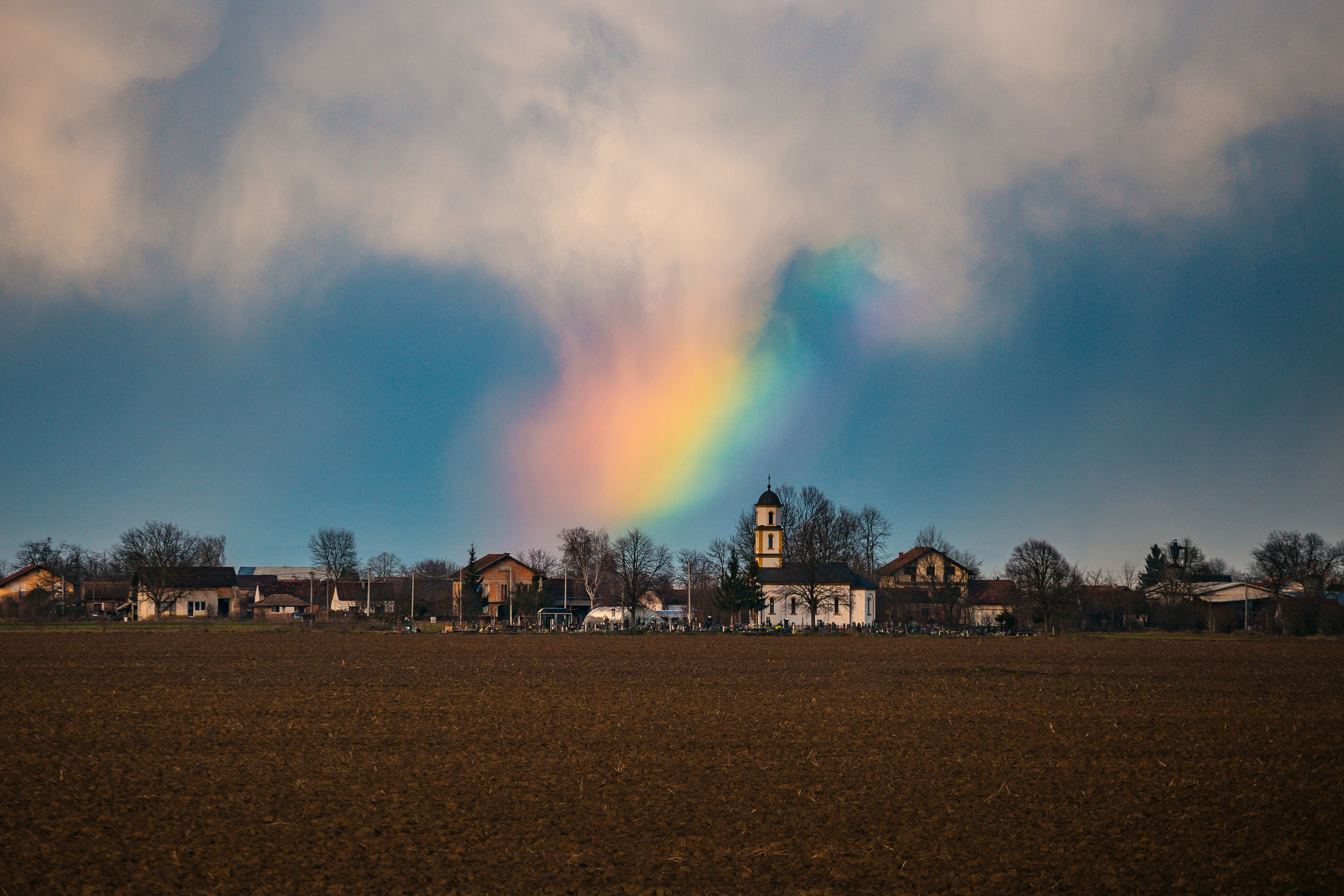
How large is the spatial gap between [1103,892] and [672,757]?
9.11m

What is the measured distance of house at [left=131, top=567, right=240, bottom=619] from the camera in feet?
400

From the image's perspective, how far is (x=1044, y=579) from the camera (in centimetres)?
10369

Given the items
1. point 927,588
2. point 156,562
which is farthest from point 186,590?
point 927,588

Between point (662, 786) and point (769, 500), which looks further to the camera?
point (769, 500)

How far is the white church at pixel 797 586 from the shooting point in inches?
4665

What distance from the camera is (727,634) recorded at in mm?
88688

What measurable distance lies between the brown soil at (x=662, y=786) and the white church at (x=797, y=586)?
8389 cm

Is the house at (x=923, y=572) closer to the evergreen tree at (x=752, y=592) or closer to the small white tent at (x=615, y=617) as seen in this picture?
the evergreen tree at (x=752, y=592)

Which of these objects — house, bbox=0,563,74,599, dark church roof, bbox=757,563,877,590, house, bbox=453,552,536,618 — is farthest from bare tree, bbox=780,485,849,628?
house, bbox=0,563,74,599

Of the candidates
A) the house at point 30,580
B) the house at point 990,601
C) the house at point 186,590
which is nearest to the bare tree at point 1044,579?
the house at point 990,601

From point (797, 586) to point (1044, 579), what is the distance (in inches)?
1054

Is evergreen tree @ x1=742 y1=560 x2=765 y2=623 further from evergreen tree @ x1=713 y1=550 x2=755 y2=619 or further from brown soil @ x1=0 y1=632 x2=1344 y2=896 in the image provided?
brown soil @ x1=0 y1=632 x2=1344 y2=896

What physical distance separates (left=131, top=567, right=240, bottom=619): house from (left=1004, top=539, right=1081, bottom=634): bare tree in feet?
A: 289

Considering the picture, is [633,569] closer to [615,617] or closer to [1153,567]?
[615,617]
